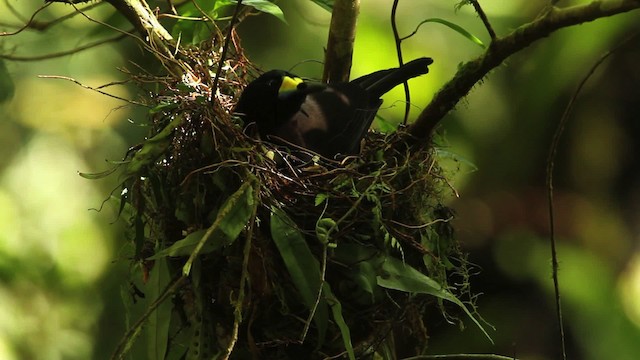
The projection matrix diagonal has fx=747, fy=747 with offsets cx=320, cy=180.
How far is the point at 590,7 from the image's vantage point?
0.75 m

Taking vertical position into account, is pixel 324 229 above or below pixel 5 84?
below

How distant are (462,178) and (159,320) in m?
1.38

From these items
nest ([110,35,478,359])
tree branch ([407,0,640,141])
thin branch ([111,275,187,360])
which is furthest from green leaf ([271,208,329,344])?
tree branch ([407,0,640,141])

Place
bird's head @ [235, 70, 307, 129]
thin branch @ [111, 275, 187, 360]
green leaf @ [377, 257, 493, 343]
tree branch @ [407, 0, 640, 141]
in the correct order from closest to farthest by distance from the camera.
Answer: tree branch @ [407, 0, 640, 141], thin branch @ [111, 275, 187, 360], green leaf @ [377, 257, 493, 343], bird's head @ [235, 70, 307, 129]

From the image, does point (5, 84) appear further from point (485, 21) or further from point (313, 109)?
point (485, 21)

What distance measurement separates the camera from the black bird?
1190 mm

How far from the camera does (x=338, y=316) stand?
904 mm

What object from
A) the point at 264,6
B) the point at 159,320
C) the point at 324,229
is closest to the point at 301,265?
the point at 324,229

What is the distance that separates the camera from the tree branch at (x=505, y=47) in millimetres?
745

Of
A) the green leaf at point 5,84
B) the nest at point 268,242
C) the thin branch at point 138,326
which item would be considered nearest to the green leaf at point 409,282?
the nest at point 268,242

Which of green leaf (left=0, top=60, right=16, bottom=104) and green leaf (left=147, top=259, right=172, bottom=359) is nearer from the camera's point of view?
green leaf (left=147, top=259, right=172, bottom=359)

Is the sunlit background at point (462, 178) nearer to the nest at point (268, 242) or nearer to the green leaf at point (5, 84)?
the green leaf at point (5, 84)

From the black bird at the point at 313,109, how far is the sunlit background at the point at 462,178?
693mm

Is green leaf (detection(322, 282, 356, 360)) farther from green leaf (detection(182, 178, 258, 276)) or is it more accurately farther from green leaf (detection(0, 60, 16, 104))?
green leaf (detection(0, 60, 16, 104))
